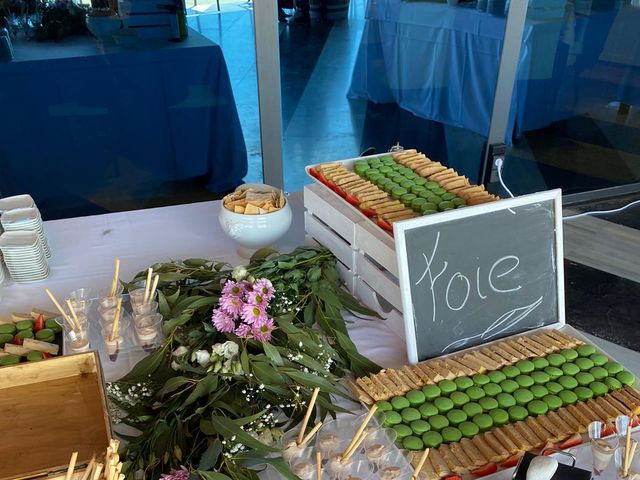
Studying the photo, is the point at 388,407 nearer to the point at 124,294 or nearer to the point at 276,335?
the point at 276,335

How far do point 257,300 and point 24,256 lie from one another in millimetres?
593

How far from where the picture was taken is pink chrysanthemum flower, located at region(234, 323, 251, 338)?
2.82ft

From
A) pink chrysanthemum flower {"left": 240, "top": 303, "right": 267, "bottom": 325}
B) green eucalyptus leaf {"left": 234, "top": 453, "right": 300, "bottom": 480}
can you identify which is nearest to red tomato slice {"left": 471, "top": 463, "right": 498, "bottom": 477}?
green eucalyptus leaf {"left": 234, "top": 453, "right": 300, "bottom": 480}

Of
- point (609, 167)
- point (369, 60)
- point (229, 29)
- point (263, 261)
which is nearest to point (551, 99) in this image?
point (609, 167)

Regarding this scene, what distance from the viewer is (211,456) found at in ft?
2.29

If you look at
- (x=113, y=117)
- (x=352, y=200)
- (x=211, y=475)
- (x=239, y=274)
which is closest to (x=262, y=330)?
(x=239, y=274)

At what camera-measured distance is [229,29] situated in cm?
245

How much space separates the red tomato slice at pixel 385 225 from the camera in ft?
3.29

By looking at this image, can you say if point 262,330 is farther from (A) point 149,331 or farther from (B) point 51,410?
(B) point 51,410

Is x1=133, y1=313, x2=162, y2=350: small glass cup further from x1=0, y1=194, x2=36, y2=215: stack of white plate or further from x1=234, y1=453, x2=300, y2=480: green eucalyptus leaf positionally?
x1=0, y1=194, x2=36, y2=215: stack of white plate

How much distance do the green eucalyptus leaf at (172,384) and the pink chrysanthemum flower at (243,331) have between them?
0.10 metres

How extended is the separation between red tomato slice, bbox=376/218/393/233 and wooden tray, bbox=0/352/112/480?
51 cm

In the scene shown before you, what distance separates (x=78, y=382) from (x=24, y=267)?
1.55 ft

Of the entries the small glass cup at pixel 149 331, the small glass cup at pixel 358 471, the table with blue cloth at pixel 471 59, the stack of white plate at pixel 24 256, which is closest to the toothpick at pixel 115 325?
the small glass cup at pixel 149 331
